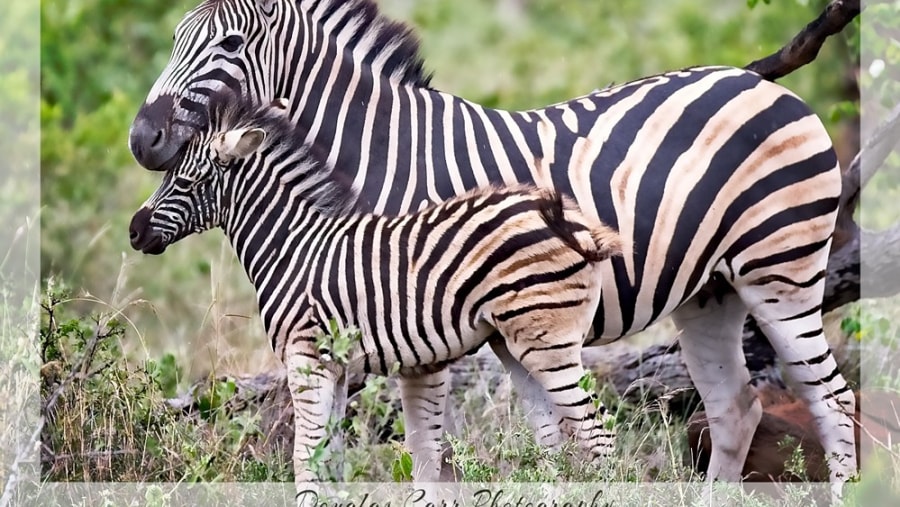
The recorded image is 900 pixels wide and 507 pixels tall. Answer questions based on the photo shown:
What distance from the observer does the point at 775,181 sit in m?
5.80

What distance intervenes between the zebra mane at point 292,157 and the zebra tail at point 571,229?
95 centimetres

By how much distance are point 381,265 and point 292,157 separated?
0.74 metres

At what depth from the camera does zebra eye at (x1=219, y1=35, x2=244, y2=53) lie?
5.70m

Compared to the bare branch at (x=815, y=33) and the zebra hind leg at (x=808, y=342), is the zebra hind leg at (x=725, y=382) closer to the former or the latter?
the zebra hind leg at (x=808, y=342)

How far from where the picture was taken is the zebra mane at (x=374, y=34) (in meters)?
5.96

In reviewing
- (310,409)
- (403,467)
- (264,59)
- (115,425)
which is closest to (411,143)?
(264,59)

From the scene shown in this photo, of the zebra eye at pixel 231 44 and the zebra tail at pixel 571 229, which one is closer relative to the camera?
the zebra tail at pixel 571 229

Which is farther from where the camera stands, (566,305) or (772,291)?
(772,291)

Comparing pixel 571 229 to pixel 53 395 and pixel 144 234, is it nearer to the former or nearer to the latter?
pixel 144 234

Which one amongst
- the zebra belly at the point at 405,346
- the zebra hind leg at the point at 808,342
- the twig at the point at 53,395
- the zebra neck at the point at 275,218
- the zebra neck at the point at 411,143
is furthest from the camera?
the zebra hind leg at the point at 808,342

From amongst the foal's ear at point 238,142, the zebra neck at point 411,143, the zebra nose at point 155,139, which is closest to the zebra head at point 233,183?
the foal's ear at point 238,142

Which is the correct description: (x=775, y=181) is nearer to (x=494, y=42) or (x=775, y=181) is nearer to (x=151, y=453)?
(x=151, y=453)

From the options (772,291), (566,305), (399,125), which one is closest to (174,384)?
(399,125)

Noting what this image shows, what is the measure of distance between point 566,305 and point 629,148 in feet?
4.23
